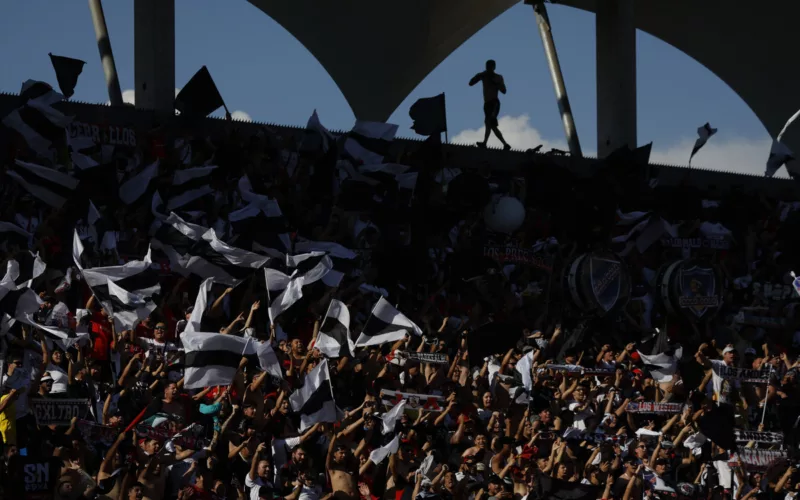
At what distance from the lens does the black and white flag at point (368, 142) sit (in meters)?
19.0

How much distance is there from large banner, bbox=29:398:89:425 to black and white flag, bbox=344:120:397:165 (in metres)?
7.63

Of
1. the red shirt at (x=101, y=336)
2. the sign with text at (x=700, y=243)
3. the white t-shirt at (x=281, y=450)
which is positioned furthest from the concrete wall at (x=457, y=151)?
the white t-shirt at (x=281, y=450)

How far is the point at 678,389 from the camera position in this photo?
1698cm

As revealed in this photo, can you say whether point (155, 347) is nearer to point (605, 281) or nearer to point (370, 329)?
point (370, 329)

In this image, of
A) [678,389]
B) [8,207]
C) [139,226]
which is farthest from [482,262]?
[8,207]

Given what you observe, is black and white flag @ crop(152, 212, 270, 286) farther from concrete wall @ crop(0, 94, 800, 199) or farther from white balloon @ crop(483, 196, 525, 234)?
white balloon @ crop(483, 196, 525, 234)

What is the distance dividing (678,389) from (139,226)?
5.83m

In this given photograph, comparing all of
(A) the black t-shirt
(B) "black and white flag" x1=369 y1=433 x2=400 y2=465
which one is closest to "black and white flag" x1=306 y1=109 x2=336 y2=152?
(B) "black and white flag" x1=369 y1=433 x2=400 y2=465

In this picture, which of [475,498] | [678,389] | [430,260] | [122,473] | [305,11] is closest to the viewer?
[122,473]

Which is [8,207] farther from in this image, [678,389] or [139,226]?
[678,389]

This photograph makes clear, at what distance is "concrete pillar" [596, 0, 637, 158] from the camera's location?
82.5ft

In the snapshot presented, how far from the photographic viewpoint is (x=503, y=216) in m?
19.8

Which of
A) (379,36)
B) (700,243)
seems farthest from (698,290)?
(379,36)

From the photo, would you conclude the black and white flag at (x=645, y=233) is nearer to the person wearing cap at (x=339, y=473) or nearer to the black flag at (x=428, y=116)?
the black flag at (x=428, y=116)
